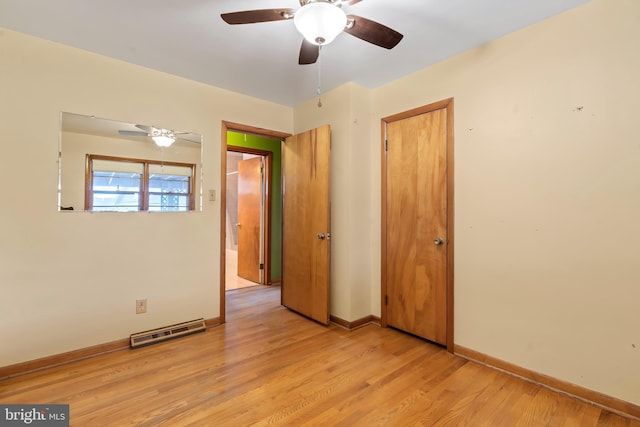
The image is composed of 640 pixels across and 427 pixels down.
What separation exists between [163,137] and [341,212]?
1.79 metres

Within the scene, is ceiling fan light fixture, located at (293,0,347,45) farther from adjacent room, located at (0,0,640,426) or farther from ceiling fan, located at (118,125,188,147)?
ceiling fan, located at (118,125,188,147)

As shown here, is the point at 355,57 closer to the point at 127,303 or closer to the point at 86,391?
the point at 127,303

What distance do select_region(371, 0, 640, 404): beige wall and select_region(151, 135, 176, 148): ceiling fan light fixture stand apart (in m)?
2.44

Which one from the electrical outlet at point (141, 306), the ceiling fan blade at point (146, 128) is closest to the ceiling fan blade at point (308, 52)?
the ceiling fan blade at point (146, 128)

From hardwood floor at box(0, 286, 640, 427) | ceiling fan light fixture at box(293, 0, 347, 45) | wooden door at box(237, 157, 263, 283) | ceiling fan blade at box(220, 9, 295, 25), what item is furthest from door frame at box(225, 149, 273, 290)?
ceiling fan light fixture at box(293, 0, 347, 45)

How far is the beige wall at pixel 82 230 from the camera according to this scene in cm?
200

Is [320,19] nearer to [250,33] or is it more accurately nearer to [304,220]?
[250,33]

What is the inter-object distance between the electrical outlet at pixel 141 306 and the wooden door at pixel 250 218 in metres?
2.22

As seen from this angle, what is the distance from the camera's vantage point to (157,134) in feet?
8.41

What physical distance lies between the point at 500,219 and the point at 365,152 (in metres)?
1.39

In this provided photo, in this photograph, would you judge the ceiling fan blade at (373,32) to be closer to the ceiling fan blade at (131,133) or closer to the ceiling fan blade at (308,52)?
the ceiling fan blade at (308,52)

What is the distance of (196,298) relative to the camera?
9.16 feet

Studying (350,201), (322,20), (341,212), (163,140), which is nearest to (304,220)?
(341,212)

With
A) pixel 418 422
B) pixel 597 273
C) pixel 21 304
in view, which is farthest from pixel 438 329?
pixel 21 304
